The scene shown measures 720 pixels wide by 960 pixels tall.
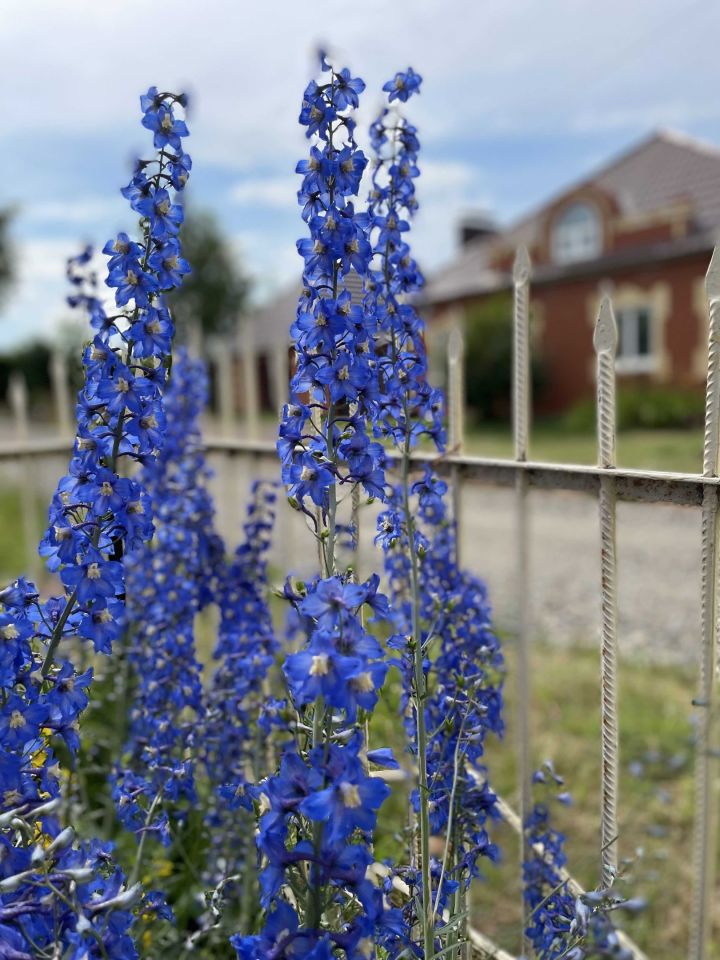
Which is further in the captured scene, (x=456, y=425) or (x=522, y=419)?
(x=456, y=425)

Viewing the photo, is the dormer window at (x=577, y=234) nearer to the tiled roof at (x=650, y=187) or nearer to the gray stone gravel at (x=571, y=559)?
the tiled roof at (x=650, y=187)

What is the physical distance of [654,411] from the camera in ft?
53.3

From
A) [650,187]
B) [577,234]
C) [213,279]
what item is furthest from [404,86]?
[213,279]

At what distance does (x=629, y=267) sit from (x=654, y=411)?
318 cm

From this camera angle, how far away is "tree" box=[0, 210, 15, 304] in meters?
23.9

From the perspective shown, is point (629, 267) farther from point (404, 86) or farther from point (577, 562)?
point (404, 86)

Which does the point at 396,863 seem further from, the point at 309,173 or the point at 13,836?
the point at 309,173

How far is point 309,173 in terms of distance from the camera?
1428 mm

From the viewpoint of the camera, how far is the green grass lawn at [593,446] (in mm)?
11695

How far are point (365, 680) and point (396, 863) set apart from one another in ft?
4.24

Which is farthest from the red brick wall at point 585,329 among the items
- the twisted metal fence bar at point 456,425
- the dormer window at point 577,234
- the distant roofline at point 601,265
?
the twisted metal fence bar at point 456,425

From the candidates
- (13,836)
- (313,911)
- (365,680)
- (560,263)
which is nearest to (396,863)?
(13,836)

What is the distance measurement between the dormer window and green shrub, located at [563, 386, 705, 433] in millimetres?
3436

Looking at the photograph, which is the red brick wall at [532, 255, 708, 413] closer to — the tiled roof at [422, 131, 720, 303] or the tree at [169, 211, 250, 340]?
the tiled roof at [422, 131, 720, 303]
